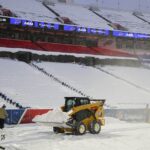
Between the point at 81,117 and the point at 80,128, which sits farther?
the point at 81,117

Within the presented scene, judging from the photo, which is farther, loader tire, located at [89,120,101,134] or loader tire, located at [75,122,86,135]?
loader tire, located at [89,120,101,134]

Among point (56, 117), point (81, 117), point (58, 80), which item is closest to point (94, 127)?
point (81, 117)

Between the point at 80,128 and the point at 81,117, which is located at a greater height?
the point at 81,117

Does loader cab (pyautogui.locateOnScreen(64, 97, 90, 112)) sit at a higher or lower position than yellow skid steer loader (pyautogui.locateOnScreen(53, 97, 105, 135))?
higher

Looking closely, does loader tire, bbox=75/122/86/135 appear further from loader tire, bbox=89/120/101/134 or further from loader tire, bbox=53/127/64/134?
loader tire, bbox=53/127/64/134

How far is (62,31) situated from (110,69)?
9.29 m

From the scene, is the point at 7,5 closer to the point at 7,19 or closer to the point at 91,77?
the point at 7,19

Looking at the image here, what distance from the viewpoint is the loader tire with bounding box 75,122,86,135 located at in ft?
66.3

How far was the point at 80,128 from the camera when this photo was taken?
2041 centimetres

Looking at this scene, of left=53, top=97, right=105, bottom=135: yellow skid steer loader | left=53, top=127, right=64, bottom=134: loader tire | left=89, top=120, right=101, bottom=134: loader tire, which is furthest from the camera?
left=53, top=127, right=64, bottom=134: loader tire

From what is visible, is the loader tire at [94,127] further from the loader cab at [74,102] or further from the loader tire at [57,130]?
the loader tire at [57,130]

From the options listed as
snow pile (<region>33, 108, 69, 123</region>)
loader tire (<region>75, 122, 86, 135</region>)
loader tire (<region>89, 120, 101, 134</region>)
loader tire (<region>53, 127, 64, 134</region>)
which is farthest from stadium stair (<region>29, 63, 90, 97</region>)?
loader tire (<region>75, 122, 86, 135</region>)

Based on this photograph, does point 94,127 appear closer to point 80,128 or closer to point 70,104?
point 80,128

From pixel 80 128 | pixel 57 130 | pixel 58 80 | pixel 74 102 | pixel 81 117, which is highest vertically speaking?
pixel 74 102
